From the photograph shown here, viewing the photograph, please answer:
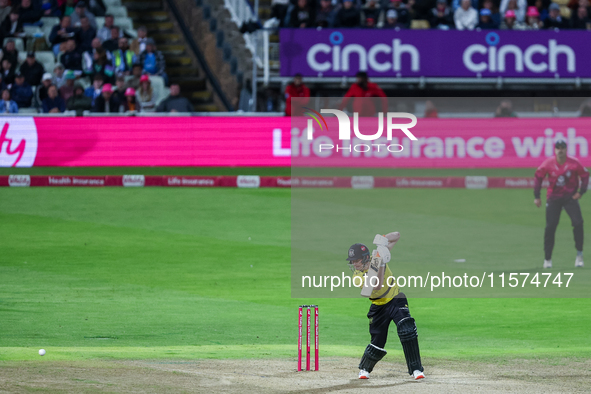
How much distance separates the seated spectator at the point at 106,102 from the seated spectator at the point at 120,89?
16cm

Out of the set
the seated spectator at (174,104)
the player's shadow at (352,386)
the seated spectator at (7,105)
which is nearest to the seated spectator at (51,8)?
the seated spectator at (7,105)

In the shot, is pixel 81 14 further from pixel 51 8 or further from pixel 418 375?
pixel 418 375

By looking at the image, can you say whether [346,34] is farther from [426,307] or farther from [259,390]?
[259,390]

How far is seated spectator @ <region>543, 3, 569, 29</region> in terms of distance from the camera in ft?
90.9

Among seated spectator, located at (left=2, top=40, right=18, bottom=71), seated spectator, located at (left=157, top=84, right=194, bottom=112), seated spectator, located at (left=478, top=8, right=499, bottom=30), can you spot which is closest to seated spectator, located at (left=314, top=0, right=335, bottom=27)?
seated spectator, located at (left=478, top=8, right=499, bottom=30)

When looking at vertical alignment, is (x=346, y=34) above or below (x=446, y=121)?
above

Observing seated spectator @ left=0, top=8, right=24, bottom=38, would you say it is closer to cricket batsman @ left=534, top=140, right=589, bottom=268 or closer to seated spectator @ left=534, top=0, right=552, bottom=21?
seated spectator @ left=534, top=0, right=552, bottom=21

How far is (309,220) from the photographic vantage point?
21.9 m

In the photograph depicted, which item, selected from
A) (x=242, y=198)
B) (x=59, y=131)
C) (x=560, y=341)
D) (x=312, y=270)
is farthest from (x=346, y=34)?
(x=560, y=341)

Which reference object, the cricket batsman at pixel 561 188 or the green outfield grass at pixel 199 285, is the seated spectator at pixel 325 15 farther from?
the cricket batsman at pixel 561 188

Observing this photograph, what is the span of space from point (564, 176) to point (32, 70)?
49.9 ft

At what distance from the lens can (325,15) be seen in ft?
91.0

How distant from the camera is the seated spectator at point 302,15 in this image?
27.2 metres

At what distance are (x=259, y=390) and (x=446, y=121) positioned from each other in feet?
48.5
